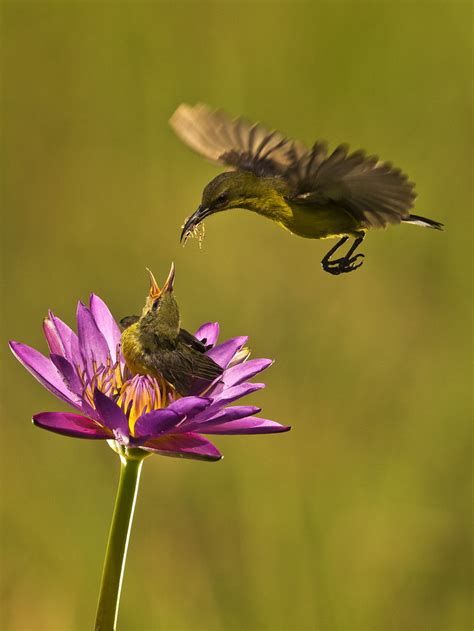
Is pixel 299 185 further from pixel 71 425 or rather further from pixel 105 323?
pixel 71 425

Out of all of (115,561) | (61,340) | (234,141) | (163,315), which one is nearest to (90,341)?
(61,340)

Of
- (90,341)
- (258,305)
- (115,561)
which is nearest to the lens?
(115,561)

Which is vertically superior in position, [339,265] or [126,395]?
[339,265]

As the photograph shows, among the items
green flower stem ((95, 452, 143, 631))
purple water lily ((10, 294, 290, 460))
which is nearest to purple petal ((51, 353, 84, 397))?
purple water lily ((10, 294, 290, 460))

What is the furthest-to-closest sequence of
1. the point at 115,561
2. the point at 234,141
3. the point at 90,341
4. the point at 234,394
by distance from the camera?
the point at 234,141 → the point at 90,341 → the point at 234,394 → the point at 115,561

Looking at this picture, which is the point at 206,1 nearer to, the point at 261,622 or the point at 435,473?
the point at 435,473

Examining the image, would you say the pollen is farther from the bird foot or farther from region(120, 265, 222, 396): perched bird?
the bird foot

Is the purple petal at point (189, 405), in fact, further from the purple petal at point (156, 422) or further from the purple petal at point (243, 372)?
the purple petal at point (243, 372)
